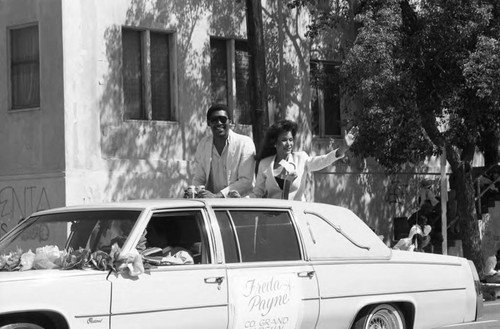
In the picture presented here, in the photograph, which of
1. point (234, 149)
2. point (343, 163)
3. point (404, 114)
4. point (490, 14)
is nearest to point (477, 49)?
point (490, 14)

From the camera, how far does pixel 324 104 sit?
23344 mm

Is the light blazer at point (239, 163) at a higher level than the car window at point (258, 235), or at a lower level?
higher

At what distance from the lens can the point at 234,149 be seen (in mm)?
10008

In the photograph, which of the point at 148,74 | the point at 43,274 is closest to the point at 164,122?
the point at 148,74

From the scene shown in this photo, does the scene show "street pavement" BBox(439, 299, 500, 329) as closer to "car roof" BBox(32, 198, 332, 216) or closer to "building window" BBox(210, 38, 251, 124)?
"car roof" BBox(32, 198, 332, 216)

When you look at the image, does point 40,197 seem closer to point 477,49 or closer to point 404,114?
point 404,114

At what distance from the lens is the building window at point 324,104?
2227cm

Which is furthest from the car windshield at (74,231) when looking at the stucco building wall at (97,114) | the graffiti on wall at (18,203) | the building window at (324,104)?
the building window at (324,104)

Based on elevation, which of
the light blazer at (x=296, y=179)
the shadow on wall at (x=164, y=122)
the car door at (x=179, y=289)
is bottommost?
the car door at (x=179, y=289)

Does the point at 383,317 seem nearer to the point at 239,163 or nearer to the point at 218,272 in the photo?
the point at 218,272

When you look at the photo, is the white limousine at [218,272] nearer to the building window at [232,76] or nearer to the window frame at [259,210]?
the window frame at [259,210]

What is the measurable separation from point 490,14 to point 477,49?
673 millimetres

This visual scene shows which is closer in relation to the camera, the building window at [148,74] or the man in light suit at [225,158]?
the man in light suit at [225,158]

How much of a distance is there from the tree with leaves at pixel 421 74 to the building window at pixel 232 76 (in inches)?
61.1
